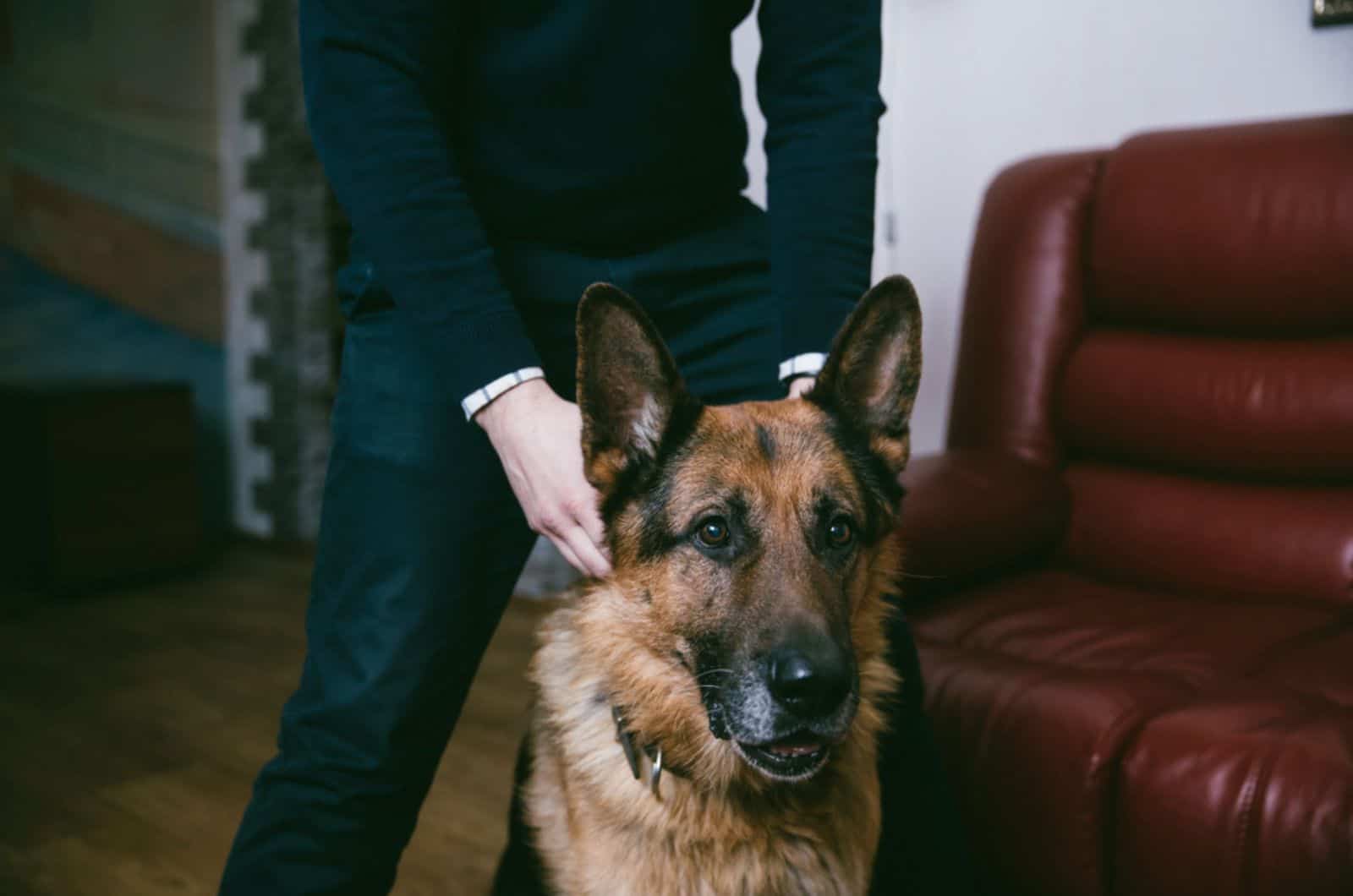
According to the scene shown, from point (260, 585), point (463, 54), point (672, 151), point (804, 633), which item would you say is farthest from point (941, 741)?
point (260, 585)

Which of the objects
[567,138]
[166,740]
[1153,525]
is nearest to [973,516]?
[1153,525]

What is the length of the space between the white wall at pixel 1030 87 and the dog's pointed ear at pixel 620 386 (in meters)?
2.06

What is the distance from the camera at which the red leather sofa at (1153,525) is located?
146 cm

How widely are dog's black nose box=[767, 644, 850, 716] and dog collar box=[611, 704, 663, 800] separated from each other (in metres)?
0.24

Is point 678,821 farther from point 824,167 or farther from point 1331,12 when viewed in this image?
point 1331,12

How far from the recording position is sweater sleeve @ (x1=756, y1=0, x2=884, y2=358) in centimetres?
137

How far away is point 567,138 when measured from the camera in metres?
1.24

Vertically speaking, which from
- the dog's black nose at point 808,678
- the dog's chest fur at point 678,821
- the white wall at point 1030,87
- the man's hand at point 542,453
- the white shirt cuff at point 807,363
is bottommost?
the dog's chest fur at point 678,821

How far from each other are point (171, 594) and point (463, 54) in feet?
11.6

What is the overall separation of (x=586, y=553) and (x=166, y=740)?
2.07m

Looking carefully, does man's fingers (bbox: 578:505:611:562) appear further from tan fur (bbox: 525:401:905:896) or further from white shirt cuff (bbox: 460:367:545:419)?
white shirt cuff (bbox: 460:367:545:419)

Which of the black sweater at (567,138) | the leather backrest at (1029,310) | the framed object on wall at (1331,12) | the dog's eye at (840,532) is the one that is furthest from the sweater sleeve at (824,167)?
the framed object on wall at (1331,12)

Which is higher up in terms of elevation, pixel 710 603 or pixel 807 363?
pixel 807 363

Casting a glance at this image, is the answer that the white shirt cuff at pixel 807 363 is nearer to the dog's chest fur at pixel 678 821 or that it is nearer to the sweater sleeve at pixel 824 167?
the sweater sleeve at pixel 824 167
